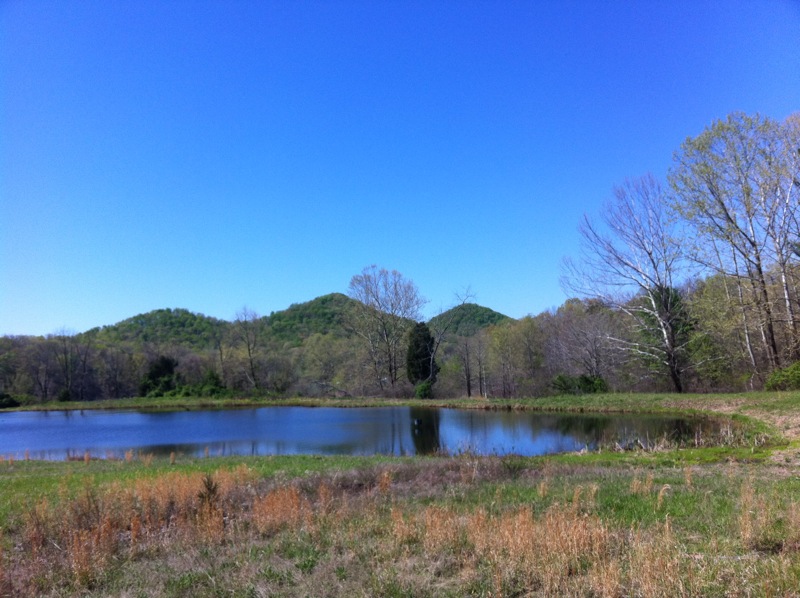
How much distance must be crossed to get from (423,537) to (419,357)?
42.5 m

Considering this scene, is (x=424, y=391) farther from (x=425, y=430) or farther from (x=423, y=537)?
(x=423, y=537)

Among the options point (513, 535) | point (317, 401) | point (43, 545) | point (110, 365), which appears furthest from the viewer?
point (110, 365)

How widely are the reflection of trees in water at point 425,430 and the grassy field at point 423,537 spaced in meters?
9.77

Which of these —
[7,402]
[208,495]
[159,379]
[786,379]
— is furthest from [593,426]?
[7,402]

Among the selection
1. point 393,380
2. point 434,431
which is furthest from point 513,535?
point 393,380

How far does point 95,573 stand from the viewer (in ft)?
18.0

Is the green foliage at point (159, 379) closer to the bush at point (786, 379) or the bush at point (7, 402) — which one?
the bush at point (7, 402)

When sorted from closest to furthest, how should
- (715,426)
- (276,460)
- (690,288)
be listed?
(276,460) < (715,426) < (690,288)

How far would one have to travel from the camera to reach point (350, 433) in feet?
86.3

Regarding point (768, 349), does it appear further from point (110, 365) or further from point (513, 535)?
point (110, 365)

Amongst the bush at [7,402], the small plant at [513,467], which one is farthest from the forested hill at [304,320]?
the small plant at [513,467]

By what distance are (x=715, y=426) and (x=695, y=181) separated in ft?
38.7

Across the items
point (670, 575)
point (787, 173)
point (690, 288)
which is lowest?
point (670, 575)

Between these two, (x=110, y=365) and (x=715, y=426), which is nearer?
(x=715, y=426)
